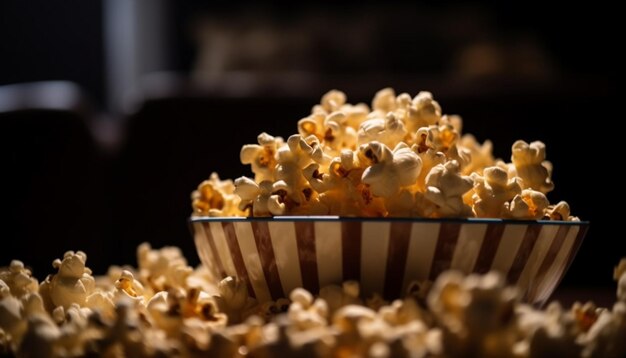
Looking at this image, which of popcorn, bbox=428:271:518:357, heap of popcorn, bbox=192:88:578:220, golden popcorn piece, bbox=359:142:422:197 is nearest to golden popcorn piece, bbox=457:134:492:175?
heap of popcorn, bbox=192:88:578:220

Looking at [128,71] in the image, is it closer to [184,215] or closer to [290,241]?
[184,215]

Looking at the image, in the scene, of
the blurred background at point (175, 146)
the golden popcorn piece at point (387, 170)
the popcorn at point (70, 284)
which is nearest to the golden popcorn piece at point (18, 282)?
the popcorn at point (70, 284)

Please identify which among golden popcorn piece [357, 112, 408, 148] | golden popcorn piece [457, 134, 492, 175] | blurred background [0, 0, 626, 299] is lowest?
blurred background [0, 0, 626, 299]

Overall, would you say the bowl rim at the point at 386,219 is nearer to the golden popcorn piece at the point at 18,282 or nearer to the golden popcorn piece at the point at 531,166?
the golden popcorn piece at the point at 531,166

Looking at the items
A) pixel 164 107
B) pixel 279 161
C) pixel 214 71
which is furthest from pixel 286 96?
pixel 214 71

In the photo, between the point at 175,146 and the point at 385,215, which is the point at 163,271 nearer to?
the point at 385,215

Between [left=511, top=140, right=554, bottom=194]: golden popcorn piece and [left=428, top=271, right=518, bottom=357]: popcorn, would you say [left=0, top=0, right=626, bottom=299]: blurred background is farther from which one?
[left=428, top=271, right=518, bottom=357]: popcorn
